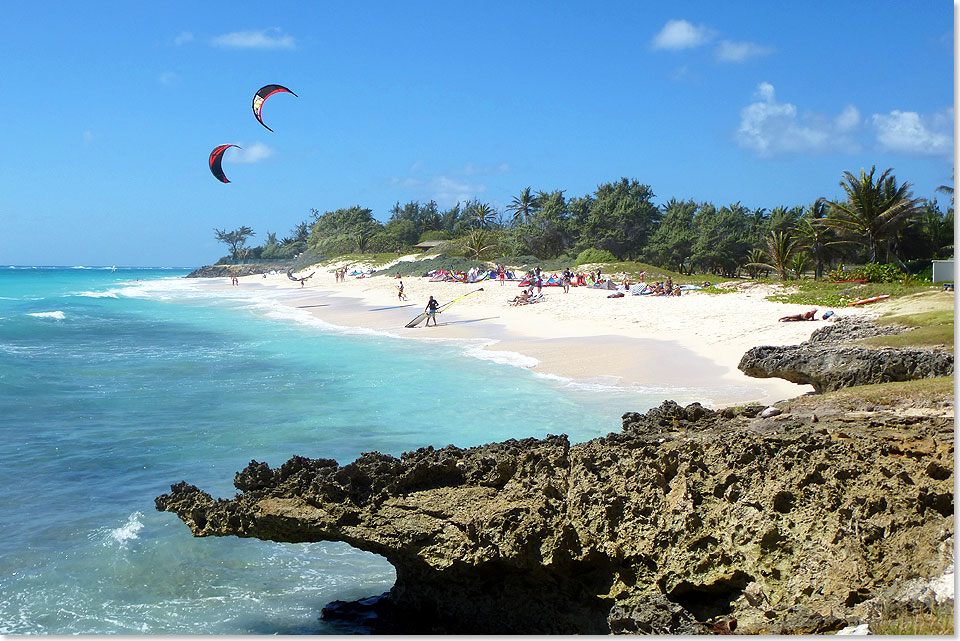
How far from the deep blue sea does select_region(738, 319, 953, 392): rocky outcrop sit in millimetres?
2345

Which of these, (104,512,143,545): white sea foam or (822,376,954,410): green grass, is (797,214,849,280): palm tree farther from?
(104,512,143,545): white sea foam

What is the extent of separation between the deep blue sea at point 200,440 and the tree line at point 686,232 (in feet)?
36.5

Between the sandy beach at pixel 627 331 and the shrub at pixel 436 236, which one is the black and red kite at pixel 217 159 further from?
the shrub at pixel 436 236

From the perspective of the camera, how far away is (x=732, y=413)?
6699 millimetres

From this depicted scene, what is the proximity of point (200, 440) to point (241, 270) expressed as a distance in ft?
340

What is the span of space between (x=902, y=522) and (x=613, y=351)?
13786 millimetres

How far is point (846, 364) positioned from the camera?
8.27 metres

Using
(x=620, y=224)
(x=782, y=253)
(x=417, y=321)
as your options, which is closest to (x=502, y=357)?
(x=417, y=321)

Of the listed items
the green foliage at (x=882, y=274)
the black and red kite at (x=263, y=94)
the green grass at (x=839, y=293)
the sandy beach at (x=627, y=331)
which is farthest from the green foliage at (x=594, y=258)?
the black and red kite at (x=263, y=94)

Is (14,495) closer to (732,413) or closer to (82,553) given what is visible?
(82,553)

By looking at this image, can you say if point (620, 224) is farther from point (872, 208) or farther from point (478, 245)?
point (872, 208)

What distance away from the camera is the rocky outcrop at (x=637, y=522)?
3.76 metres

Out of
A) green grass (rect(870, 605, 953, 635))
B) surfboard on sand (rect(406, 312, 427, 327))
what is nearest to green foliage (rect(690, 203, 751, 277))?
surfboard on sand (rect(406, 312, 427, 327))

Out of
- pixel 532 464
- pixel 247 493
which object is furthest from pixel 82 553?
pixel 532 464
